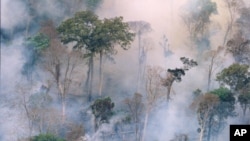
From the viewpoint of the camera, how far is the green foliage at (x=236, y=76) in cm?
3991

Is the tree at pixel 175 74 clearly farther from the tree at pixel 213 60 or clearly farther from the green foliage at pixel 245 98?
the green foliage at pixel 245 98

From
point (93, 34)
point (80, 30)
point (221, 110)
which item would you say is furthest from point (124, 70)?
point (221, 110)

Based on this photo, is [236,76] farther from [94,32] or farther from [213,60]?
[94,32]

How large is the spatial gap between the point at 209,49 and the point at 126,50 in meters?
6.27

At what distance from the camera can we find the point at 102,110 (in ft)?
128

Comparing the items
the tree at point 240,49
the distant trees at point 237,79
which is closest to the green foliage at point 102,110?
the distant trees at point 237,79

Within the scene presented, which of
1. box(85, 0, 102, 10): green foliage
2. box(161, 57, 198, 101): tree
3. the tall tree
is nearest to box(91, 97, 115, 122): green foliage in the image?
box(161, 57, 198, 101): tree

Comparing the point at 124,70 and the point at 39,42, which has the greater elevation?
the point at 39,42

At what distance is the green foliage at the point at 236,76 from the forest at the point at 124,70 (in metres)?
0.06

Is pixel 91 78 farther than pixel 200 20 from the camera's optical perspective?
No

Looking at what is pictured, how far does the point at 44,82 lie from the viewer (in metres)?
43.8

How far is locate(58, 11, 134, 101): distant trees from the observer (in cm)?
4234

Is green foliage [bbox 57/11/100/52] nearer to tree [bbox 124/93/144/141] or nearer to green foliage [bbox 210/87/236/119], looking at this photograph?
tree [bbox 124/93/144/141]

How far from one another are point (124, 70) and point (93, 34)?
4.65 metres
